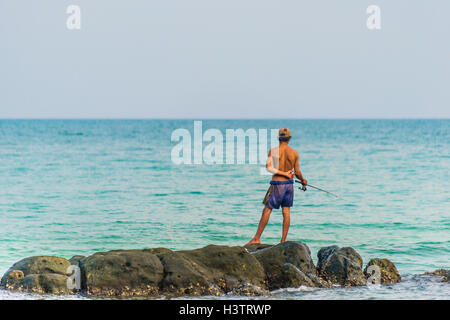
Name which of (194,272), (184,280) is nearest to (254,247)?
(194,272)

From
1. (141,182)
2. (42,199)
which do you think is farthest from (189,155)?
(42,199)

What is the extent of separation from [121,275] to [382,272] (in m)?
4.19

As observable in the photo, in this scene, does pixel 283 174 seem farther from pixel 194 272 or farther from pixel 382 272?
pixel 194 272

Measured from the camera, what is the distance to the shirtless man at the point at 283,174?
1138 cm

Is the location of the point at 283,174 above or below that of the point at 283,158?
below

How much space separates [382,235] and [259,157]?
32.1 m

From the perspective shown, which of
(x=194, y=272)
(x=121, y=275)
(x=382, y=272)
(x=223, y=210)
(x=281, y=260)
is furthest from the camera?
(x=223, y=210)

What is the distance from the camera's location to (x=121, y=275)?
9.63 m

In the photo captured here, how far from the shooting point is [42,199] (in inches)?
989

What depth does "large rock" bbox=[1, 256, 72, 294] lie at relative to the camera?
9.59 m

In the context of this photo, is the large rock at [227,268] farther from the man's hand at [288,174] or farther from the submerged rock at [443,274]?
the submerged rock at [443,274]

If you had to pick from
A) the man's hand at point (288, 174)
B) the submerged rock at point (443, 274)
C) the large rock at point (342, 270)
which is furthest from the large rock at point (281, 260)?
the submerged rock at point (443, 274)

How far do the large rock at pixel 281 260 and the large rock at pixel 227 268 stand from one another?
0.14 m

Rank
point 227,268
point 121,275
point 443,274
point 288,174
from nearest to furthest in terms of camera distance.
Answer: point 121,275 < point 227,268 < point 443,274 < point 288,174
